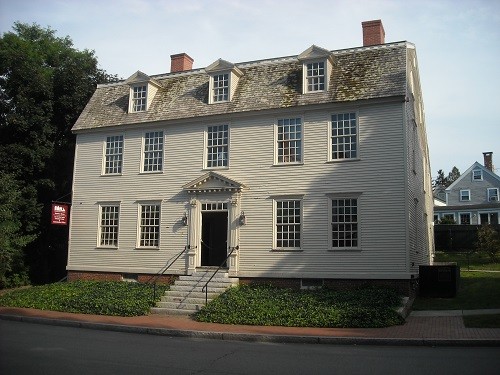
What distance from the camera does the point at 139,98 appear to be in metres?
22.7

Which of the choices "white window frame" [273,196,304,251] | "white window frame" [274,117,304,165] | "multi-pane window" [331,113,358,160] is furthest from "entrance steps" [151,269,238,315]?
"multi-pane window" [331,113,358,160]

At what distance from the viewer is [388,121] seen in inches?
695

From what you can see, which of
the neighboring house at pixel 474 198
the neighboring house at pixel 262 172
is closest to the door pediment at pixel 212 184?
the neighboring house at pixel 262 172

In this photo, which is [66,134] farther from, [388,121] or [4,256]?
[388,121]

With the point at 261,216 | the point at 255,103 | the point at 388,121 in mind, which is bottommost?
the point at 261,216

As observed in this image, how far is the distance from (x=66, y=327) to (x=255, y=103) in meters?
10.9

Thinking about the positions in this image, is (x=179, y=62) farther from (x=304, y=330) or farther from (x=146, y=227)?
(x=304, y=330)

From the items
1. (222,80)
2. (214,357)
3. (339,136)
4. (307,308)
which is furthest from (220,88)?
(214,357)

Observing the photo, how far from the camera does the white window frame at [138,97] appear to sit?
22547 millimetres

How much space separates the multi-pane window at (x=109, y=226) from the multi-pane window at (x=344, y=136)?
10.2 meters

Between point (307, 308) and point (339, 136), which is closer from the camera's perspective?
point (307, 308)

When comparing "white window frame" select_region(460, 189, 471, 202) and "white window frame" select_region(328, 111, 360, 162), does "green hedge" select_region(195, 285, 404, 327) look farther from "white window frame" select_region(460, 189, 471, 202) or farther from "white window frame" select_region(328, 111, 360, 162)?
"white window frame" select_region(460, 189, 471, 202)

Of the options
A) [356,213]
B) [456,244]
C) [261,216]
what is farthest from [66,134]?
[456,244]

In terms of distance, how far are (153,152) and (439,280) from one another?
13011mm
